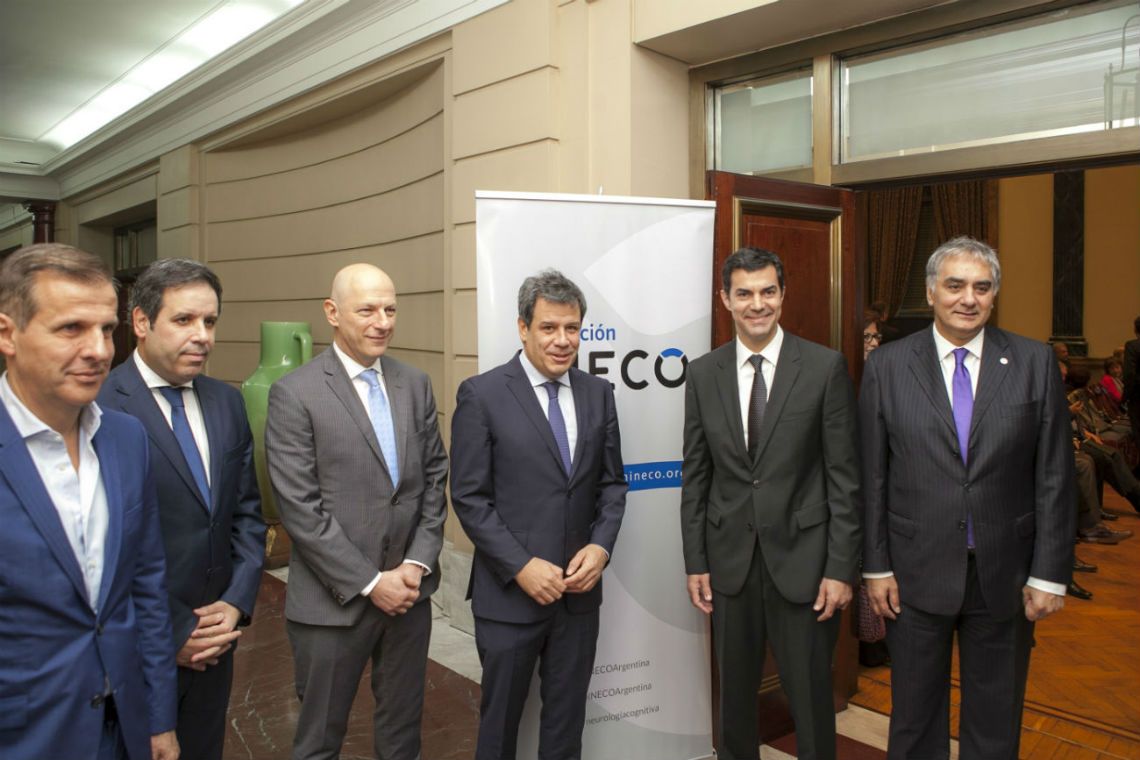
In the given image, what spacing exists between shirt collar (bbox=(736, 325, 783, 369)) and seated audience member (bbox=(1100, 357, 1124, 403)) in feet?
20.4

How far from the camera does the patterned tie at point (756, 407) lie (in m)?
2.32

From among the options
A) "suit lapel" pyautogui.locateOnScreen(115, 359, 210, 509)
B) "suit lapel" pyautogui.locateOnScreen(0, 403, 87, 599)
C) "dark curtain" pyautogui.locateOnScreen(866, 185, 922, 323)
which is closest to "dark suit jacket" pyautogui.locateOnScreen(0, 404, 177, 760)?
Result: "suit lapel" pyautogui.locateOnScreen(0, 403, 87, 599)

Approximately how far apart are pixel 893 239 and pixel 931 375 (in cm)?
845

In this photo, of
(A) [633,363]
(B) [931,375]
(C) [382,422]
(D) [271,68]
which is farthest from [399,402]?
(D) [271,68]

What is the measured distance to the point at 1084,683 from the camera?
345 cm

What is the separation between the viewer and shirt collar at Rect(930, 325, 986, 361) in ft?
7.22

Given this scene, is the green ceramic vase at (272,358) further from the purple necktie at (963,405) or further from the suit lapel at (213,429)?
the purple necktie at (963,405)

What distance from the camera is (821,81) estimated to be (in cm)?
336

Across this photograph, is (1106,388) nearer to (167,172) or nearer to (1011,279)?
(1011,279)

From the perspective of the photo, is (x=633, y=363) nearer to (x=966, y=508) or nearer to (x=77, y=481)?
(x=966, y=508)

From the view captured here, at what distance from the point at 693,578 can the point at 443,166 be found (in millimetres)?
3146

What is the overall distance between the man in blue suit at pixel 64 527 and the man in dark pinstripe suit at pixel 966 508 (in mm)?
1820

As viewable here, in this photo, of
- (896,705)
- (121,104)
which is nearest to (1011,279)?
(896,705)

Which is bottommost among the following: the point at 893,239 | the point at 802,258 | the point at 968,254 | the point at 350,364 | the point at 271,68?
the point at 350,364
